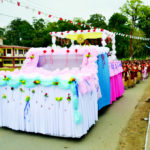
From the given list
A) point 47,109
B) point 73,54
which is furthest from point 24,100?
point 73,54

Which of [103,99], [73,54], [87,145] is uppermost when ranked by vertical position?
[73,54]

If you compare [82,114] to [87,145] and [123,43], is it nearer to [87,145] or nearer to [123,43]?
[87,145]

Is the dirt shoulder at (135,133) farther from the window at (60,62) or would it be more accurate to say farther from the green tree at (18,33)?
the green tree at (18,33)

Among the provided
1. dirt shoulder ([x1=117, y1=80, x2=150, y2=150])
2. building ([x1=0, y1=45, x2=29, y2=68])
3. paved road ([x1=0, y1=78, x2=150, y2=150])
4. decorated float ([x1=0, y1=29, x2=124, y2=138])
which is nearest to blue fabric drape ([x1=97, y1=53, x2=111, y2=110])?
decorated float ([x1=0, y1=29, x2=124, y2=138])

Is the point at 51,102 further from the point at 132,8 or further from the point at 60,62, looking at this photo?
the point at 132,8

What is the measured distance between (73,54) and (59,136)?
290cm

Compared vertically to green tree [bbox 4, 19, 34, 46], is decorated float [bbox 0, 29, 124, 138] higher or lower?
lower

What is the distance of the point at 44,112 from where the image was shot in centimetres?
470

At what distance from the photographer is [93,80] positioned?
5242 mm

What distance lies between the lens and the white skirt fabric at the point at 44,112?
4.49 m

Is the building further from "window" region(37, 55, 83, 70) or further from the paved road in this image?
the paved road

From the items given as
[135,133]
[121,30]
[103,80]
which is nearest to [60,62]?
[103,80]

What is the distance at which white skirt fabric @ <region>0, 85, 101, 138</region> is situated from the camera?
14.7ft

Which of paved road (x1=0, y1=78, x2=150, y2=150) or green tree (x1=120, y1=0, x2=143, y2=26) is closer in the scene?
paved road (x1=0, y1=78, x2=150, y2=150)
